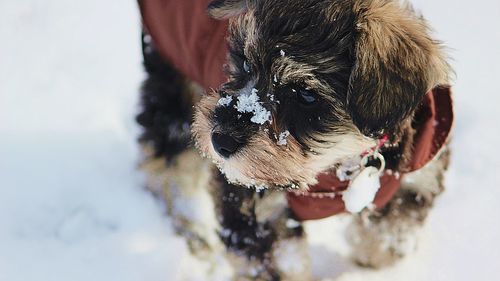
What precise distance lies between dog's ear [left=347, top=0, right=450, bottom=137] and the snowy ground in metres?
0.77

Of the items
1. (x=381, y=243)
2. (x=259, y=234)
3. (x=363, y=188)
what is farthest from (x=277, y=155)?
(x=381, y=243)

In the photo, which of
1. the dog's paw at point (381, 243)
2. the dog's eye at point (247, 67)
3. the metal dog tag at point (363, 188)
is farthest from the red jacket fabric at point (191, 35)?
the dog's paw at point (381, 243)

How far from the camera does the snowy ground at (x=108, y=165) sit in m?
3.11

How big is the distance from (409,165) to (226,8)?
978 millimetres

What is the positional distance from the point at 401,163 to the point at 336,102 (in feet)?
1.66

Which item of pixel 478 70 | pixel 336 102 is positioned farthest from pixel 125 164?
pixel 478 70

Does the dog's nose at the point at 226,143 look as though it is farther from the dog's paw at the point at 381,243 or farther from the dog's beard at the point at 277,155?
the dog's paw at the point at 381,243

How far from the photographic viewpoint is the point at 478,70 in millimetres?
3816

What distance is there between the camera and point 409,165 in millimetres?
2434

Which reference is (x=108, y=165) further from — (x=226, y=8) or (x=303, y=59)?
(x=303, y=59)

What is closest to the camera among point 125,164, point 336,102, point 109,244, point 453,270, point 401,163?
point 336,102

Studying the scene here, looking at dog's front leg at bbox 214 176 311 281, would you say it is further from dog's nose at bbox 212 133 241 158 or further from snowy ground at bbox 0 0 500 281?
dog's nose at bbox 212 133 241 158

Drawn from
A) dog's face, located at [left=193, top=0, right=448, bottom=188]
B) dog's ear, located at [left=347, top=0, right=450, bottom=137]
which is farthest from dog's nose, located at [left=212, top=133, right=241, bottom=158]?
dog's ear, located at [left=347, top=0, right=450, bottom=137]

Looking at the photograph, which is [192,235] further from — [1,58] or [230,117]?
[1,58]
